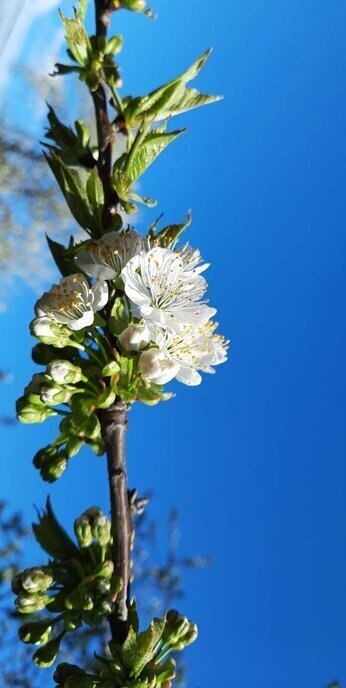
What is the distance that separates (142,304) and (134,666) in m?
0.45

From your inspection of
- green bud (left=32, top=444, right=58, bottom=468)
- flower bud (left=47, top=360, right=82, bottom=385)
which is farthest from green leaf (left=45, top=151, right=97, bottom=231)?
green bud (left=32, top=444, right=58, bottom=468)

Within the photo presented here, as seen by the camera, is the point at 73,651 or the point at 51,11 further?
the point at 73,651

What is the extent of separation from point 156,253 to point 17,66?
174cm

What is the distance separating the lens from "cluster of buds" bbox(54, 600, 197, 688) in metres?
0.81

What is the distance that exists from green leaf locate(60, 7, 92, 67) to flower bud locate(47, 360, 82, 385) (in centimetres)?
47

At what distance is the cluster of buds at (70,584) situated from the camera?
2.94 ft

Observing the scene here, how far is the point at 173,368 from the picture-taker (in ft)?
2.90

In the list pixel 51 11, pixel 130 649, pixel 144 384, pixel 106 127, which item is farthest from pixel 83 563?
pixel 51 11

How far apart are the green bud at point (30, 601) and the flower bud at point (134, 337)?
0.37 meters

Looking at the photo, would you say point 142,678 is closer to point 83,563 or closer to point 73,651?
point 83,563

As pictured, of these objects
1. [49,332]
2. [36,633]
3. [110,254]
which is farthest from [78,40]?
[36,633]

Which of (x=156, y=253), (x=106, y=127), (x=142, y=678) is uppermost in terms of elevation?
(x=106, y=127)

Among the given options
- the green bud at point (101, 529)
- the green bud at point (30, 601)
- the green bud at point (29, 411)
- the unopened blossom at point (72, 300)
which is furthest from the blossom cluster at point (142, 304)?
the green bud at point (30, 601)

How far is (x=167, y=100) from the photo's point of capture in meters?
1.01
